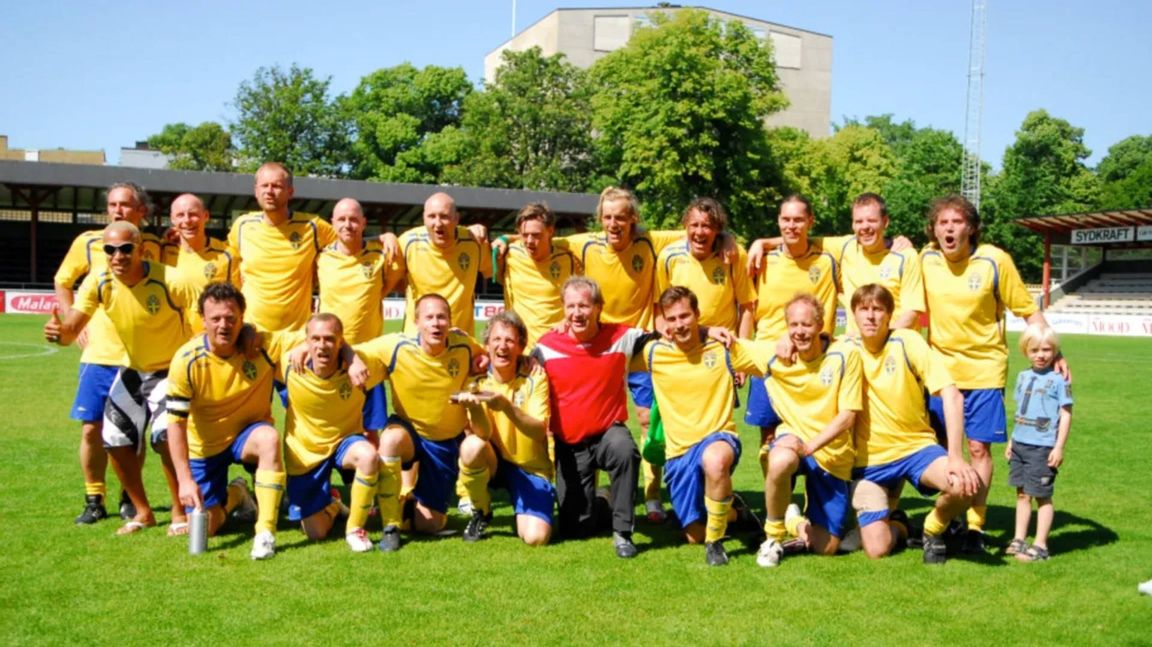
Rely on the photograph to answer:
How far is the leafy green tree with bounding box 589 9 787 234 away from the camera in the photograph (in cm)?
4062

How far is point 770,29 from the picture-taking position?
203ft

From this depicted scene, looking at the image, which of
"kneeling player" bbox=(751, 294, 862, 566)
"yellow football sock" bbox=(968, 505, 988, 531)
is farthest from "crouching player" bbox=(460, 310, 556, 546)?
"yellow football sock" bbox=(968, 505, 988, 531)

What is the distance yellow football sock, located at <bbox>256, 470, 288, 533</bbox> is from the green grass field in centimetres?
19

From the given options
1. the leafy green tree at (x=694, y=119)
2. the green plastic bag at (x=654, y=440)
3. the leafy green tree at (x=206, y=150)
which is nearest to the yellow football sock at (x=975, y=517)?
the green plastic bag at (x=654, y=440)

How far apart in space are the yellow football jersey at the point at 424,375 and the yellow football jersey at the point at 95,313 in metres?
1.52

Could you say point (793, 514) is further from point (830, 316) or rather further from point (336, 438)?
point (336, 438)

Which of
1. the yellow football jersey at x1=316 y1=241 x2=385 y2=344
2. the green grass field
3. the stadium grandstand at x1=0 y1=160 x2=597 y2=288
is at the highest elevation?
the stadium grandstand at x1=0 y1=160 x2=597 y2=288

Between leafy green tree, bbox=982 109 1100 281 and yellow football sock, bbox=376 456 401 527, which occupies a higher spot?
leafy green tree, bbox=982 109 1100 281

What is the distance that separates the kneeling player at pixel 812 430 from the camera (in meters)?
5.25

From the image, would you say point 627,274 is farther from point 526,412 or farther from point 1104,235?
point 1104,235

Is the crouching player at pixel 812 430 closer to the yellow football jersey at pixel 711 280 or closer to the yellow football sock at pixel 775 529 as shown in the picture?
the yellow football sock at pixel 775 529

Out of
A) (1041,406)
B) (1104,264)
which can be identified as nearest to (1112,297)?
(1104,264)

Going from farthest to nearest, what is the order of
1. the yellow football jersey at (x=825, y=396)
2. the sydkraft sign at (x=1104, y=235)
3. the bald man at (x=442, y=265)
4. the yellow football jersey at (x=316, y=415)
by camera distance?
the sydkraft sign at (x=1104, y=235) < the bald man at (x=442, y=265) < the yellow football jersey at (x=316, y=415) < the yellow football jersey at (x=825, y=396)

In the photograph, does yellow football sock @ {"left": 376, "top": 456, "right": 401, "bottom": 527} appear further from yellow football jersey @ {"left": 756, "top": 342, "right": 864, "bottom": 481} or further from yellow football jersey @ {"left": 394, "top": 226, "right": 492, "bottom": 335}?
yellow football jersey @ {"left": 756, "top": 342, "right": 864, "bottom": 481}
